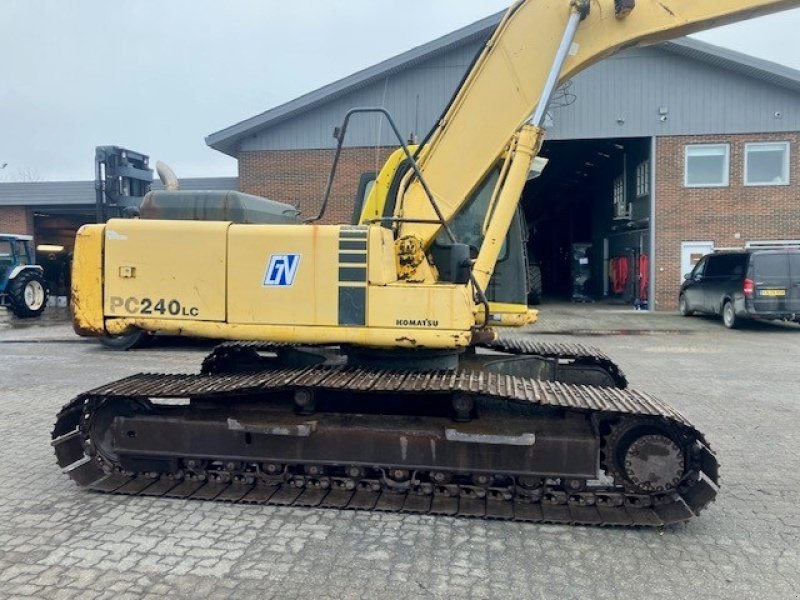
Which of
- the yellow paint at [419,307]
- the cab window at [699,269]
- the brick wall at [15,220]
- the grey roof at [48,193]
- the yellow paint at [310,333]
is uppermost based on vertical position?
the grey roof at [48,193]

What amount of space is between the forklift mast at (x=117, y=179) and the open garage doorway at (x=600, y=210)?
1315cm

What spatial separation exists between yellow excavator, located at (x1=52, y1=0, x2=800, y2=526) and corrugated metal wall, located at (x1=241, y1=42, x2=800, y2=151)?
14101 mm

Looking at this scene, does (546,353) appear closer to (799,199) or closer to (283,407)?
(283,407)

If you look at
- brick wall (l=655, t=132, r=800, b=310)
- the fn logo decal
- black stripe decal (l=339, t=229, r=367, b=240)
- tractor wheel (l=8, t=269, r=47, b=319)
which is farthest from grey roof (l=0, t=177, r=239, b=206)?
black stripe decal (l=339, t=229, r=367, b=240)

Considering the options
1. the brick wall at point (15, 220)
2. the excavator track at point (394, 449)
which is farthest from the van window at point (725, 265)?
the brick wall at point (15, 220)

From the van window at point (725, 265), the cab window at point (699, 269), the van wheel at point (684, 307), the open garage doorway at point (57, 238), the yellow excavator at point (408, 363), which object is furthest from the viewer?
the open garage doorway at point (57, 238)

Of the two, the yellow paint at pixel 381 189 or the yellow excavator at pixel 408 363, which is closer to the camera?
the yellow excavator at pixel 408 363

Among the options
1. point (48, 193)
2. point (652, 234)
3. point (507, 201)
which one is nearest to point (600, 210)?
point (652, 234)

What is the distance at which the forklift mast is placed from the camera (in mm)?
9094

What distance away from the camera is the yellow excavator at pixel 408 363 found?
428cm

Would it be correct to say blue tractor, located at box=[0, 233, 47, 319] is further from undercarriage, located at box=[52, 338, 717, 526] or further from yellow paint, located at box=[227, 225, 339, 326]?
yellow paint, located at box=[227, 225, 339, 326]

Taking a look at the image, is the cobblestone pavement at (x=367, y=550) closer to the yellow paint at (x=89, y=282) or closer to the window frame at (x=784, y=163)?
the yellow paint at (x=89, y=282)

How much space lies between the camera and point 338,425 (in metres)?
4.55

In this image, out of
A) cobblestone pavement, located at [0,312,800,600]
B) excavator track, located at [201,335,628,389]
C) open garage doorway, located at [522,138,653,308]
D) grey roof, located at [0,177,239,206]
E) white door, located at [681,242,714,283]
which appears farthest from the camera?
grey roof, located at [0,177,239,206]
